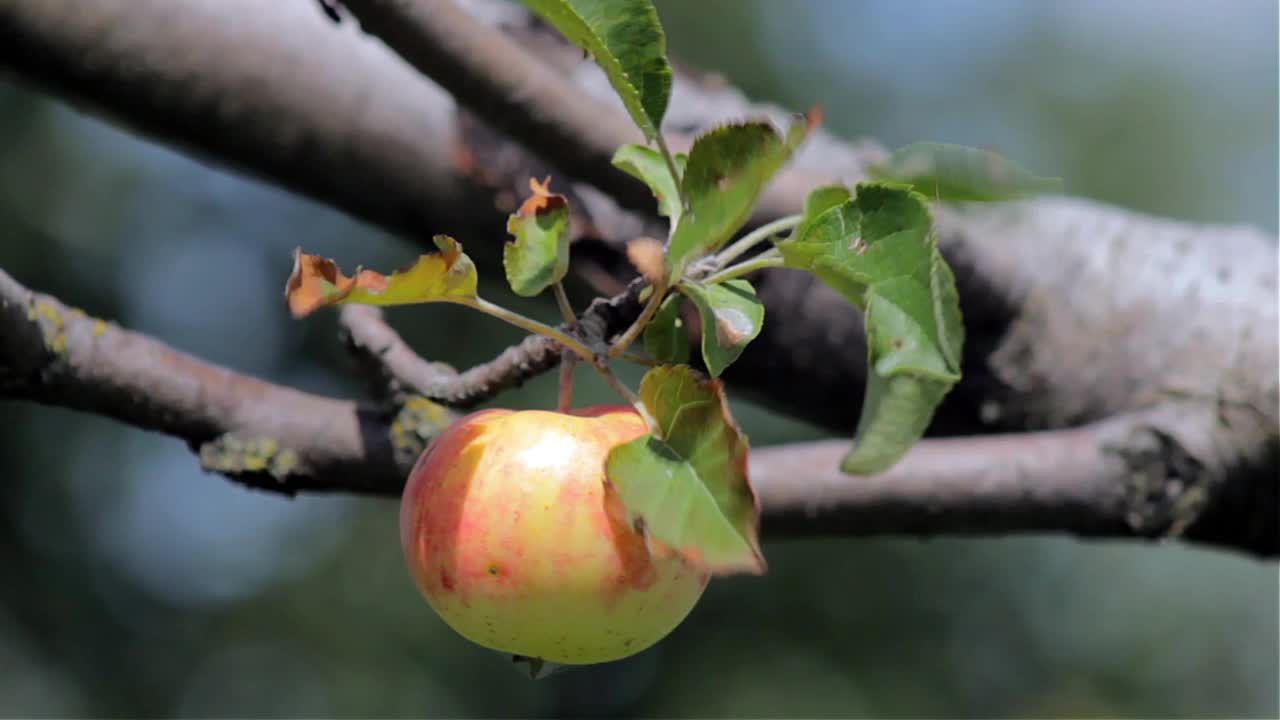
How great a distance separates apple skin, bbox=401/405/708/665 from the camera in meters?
0.60

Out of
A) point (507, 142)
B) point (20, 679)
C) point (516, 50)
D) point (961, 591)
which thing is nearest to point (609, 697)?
point (961, 591)

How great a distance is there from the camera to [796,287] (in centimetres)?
137

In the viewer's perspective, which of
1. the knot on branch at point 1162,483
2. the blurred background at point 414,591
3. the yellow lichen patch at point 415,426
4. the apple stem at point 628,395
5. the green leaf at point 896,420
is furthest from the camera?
the blurred background at point 414,591

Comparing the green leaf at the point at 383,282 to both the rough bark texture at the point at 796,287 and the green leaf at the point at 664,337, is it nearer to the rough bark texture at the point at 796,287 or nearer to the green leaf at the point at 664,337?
the green leaf at the point at 664,337

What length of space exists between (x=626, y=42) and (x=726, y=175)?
0.13m

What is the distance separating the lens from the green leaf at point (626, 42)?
0.57 metres

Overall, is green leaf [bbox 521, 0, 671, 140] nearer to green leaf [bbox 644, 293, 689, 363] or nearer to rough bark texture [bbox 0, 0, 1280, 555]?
green leaf [bbox 644, 293, 689, 363]

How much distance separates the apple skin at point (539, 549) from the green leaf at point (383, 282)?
0.09m

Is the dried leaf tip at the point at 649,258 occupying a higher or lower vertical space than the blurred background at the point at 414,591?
higher

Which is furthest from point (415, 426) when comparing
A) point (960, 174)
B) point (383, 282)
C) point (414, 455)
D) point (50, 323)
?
point (960, 174)

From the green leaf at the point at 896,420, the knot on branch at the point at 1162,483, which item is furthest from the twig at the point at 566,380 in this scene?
the knot on branch at the point at 1162,483

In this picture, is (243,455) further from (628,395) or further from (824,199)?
(824,199)

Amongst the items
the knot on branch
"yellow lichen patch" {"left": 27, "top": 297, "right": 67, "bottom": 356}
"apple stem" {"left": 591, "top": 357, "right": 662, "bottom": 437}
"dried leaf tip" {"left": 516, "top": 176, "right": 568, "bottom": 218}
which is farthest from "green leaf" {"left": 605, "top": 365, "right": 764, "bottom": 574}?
the knot on branch

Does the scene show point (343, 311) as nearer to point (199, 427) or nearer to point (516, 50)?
point (199, 427)
